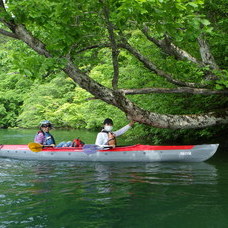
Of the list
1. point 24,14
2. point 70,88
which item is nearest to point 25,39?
point 24,14

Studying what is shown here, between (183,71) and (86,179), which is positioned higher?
(183,71)

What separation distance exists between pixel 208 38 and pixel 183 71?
1.61m

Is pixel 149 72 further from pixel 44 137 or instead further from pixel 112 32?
pixel 44 137

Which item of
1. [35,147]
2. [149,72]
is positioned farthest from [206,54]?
[35,147]

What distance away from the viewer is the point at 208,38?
10.4 meters

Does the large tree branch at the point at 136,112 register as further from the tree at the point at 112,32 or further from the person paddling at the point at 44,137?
the person paddling at the point at 44,137

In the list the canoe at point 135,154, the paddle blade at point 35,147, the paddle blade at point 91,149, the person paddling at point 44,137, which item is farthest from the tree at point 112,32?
the paddle blade at point 35,147

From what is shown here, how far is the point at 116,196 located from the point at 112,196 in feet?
0.25

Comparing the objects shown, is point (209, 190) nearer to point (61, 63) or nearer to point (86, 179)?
point (86, 179)

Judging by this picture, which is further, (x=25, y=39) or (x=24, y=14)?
(x=25, y=39)

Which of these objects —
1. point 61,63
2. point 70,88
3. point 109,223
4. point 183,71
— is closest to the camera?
point 109,223

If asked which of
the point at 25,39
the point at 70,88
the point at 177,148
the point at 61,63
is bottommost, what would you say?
the point at 177,148

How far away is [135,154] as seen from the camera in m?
10.4

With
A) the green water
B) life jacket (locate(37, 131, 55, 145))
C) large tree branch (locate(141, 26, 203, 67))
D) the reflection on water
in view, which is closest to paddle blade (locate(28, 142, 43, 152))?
life jacket (locate(37, 131, 55, 145))
